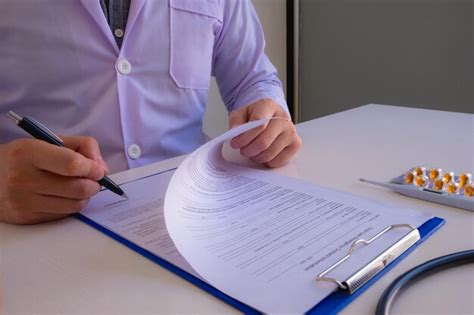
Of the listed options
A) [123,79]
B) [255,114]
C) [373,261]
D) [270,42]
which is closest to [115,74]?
[123,79]

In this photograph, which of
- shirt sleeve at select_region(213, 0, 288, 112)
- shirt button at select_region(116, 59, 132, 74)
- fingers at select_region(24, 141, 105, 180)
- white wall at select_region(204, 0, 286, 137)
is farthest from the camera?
white wall at select_region(204, 0, 286, 137)

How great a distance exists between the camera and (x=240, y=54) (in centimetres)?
93

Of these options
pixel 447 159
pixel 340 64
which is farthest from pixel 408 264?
pixel 340 64

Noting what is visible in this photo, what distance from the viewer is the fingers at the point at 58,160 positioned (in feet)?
1.36

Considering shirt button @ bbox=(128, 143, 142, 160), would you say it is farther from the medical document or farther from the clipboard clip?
the clipboard clip

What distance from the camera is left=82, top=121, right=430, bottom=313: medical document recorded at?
31cm

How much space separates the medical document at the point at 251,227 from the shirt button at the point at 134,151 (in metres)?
0.19

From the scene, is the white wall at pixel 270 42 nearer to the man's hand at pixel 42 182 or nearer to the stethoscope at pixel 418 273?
the man's hand at pixel 42 182

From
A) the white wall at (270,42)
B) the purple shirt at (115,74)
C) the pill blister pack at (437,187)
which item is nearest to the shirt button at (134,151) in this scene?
the purple shirt at (115,74)

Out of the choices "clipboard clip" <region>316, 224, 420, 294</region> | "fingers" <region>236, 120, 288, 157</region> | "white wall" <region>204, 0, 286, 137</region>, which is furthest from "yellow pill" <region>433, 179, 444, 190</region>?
"white wall" <region>204, 0, 286, 137</region>

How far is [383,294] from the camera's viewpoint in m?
0.29

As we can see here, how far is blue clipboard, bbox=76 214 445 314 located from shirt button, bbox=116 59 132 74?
13.8 inches

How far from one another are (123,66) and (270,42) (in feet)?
4.84

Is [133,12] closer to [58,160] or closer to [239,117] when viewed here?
[239,117]
